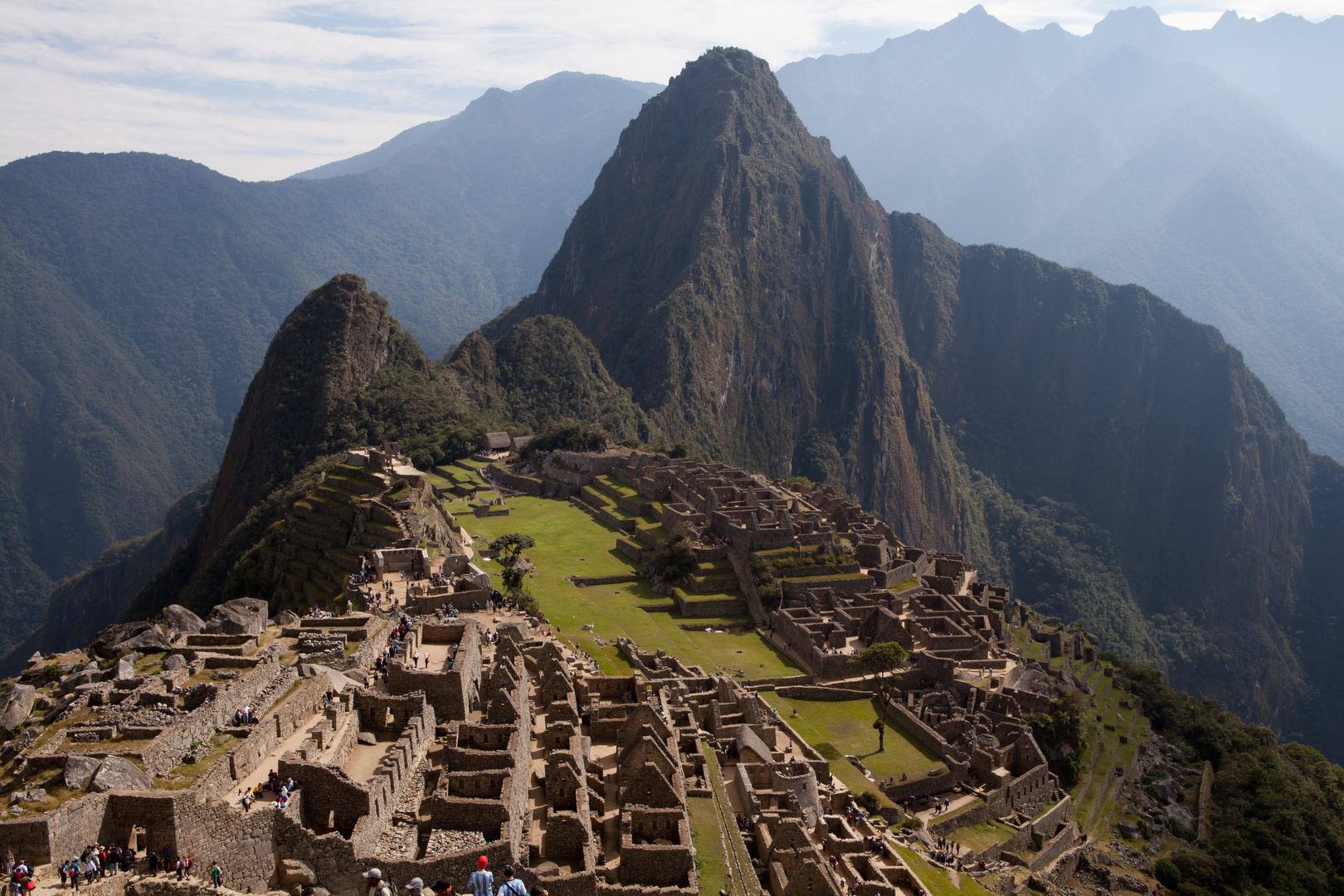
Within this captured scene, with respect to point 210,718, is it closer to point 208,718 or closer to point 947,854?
point 208,718

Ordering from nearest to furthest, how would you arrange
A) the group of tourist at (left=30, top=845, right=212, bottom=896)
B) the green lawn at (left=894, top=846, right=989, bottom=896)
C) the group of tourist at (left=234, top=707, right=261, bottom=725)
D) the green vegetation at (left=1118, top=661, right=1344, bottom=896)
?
the group of tourist at (left=30, top=845, right=212, bottom=896) → the group of tourist at (left=234, top=707, right=261, bottom=725) → the green lawn at (left=894, top=846, right=989, bottom=896) → the green vegetation at (left=1118, top=661, right=1344, bottom=896)

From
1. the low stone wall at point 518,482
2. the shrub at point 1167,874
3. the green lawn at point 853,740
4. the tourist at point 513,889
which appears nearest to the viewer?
the tourist at point 513,889

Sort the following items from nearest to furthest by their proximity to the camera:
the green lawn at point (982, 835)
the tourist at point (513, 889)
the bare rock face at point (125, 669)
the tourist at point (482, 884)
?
the tourist at point (513, 889)
the tourist at point (482, 884)
the bare rock face at point (125, 669)
the green lawn at point (982, 835)

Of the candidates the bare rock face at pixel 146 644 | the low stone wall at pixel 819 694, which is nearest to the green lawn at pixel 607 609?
the low stone wall at pixel 819 694

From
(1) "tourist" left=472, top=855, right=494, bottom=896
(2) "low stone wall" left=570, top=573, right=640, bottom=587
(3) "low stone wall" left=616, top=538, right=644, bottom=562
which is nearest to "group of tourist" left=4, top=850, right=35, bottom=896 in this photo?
(1) "tourist" left=472, top=855, right=494, bottom=896

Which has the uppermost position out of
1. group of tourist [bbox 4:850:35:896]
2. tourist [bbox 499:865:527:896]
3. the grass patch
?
the grass patch

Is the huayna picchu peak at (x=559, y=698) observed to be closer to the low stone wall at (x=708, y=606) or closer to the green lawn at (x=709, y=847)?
the green lawn at (x=709, y=847)

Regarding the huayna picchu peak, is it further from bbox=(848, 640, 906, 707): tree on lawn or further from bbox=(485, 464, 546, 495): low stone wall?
bbox=(485, 464, 546, 495): low stone wall
